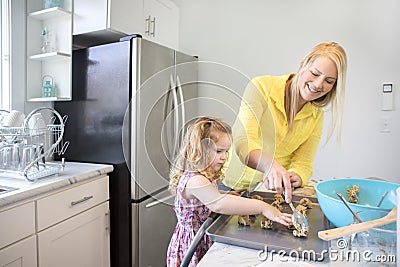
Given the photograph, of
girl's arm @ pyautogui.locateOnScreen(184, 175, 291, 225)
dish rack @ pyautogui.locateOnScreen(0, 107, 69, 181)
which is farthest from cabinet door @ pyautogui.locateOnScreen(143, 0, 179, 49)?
girl's arm @ pyautogui.locateOnScreen(184, 175, 291, 225)

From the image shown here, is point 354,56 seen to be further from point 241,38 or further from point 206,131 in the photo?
point 206,131

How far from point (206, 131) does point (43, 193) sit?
79 cm

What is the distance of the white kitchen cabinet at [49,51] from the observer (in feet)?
5.94

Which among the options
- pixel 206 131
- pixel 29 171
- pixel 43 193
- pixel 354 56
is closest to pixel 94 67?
pixel 29 171

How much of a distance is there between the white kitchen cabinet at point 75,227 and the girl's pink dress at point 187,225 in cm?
58

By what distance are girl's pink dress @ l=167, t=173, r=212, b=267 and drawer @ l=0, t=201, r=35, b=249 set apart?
0.58m

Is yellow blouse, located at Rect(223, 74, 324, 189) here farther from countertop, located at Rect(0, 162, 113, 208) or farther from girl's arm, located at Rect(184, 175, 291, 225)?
countertop, located at Rect(0, 162, 113, 208)

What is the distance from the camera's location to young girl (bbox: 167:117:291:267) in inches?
34.0

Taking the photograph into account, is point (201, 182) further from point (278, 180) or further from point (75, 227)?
point (75, 227)

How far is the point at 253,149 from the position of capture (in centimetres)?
98

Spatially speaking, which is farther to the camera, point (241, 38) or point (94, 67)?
point (241, 38)

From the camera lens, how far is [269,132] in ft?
3.33

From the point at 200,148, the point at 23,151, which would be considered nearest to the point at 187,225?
the point at 200,148

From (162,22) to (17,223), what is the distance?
1810 mm
